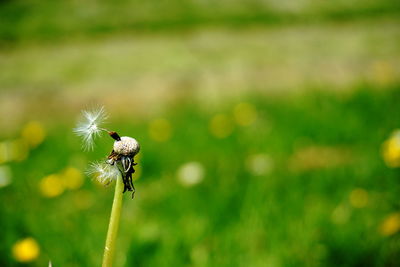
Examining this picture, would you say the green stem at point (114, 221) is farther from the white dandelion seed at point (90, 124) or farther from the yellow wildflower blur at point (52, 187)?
the yellow wildflower blur at point (52, 187)

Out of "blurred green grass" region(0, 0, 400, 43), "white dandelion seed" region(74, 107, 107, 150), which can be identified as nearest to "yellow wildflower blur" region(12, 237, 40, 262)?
"white dandelion seed" region(74, 107, 107, 150)

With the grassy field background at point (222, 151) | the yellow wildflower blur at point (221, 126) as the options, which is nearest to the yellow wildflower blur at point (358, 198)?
the grassy field background at point (222, 151)

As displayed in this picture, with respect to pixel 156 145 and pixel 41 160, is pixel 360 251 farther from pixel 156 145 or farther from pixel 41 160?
pixel 41 160

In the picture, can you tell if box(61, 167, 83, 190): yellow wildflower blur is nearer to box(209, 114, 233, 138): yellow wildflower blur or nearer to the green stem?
box(209, 114, 233, 138): yellow wildflower blur

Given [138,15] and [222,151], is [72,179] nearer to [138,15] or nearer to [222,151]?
[222,151]

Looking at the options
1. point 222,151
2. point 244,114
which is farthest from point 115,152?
point 244,114

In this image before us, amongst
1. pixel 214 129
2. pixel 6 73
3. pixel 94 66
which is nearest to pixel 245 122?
pixel 214 129
